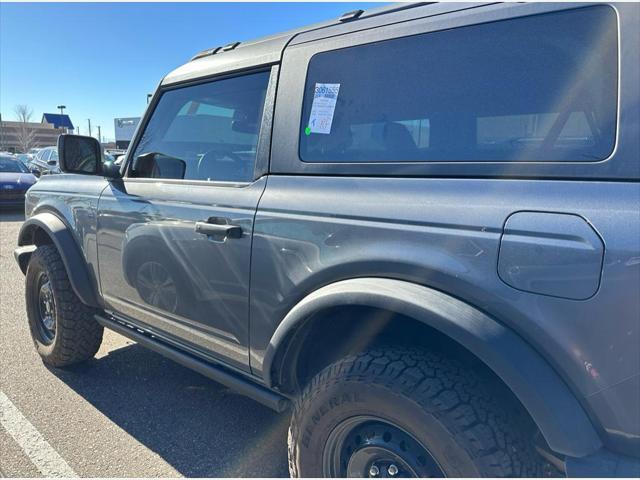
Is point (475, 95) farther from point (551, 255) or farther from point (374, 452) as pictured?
point (374, 452)

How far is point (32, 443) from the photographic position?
7.97 feet

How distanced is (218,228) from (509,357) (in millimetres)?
1248

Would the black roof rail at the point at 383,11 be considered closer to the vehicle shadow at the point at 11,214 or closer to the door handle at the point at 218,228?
the door handle at the point at 218,228

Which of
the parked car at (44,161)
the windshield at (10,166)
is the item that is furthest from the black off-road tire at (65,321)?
the parked car at (44,161)

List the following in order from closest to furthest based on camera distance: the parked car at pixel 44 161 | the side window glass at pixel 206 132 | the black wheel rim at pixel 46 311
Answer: the side window glass at pixel 206 132 → the black wheel rim at pixel 46 311 → the parked car at pixel 44 161

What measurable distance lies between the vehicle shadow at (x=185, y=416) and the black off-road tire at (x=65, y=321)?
0.58 ft

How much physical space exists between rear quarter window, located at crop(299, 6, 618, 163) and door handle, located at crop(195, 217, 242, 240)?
0.43 meters

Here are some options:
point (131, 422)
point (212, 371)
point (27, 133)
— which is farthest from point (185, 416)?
point (27, 133)

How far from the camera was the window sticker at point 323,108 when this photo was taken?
Result: 179cm

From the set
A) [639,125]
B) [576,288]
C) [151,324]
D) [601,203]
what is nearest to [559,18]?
[639,125]

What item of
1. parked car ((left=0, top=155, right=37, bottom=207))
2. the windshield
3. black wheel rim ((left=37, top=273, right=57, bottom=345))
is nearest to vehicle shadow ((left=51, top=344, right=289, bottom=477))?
black wheel rim ((left=37, top=273, right=57, bottom=345))

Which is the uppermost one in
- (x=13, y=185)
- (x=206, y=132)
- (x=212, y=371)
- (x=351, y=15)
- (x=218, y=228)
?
(x=351, y=15)

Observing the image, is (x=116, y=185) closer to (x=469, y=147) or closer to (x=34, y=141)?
(x=469, y=147)

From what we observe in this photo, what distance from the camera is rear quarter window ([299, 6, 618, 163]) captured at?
4.08 feet
